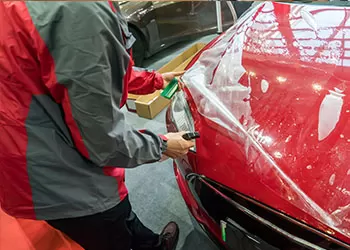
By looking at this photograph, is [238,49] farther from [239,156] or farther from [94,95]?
[94,95]

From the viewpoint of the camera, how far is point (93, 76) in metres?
0.80

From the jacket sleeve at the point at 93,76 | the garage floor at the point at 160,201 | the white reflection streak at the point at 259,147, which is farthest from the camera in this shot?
the garage floor at the point at 160,201

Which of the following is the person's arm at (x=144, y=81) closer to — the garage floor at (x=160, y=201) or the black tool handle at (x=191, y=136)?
the black tool handle at (x=191, y=136)

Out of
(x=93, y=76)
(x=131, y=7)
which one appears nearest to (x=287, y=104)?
(x=93, y=76)

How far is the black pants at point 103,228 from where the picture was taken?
44.1 inches

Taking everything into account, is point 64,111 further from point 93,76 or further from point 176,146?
point 176,146

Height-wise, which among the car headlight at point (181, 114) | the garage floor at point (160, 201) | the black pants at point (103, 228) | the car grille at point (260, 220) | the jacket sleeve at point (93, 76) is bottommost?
the garage floor at point (160, 201)

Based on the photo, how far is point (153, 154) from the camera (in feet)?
3.48

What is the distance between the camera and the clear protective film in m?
0.94

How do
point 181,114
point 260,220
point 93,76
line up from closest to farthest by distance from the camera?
point 93,76 < point 260,220 < point 181,114

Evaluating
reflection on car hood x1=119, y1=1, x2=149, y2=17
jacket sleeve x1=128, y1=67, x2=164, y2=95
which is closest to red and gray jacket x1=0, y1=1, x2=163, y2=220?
jacket sleeve x1=128, y1=67, x2=164, y2=95

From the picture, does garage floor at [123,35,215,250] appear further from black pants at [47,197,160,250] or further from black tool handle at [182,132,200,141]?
black tool handle at [182,132,200,141]

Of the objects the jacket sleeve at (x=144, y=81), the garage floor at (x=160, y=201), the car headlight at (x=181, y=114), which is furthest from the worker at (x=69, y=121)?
the garage floor at (x=160, y=201)

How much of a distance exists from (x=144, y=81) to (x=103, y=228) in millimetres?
614
